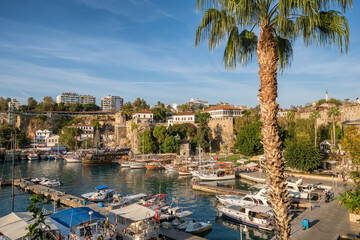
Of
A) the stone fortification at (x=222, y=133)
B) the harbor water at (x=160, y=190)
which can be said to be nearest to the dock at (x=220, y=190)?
the harbor water at (x=160, y=190)

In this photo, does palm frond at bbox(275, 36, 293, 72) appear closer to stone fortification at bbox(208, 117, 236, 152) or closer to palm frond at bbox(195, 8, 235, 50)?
palm frond at bbox(195, 8, 235, 50)

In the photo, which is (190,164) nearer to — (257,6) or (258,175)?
(258,175)

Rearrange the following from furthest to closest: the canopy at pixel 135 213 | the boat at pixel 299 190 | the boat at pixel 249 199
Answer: the boat at pixel 299 190 < the boat at pixel 249 199 < the canopy at pixel 135 213

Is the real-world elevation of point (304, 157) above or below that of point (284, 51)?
below

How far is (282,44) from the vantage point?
5840 millimetres

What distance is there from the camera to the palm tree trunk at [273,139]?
475 centimetres

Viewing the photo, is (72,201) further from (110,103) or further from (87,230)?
(110,103)

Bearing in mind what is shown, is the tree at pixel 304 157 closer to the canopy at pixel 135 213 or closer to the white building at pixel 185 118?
the canopy at pixel 135 213

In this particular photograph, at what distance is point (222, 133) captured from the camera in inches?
2525

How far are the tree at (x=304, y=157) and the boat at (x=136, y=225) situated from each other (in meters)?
23.7

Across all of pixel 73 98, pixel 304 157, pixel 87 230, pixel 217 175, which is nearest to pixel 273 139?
pixel 87 230

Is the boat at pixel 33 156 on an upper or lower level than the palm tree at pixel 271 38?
lower

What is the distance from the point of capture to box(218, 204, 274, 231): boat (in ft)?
56.9

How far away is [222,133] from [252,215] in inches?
1821
